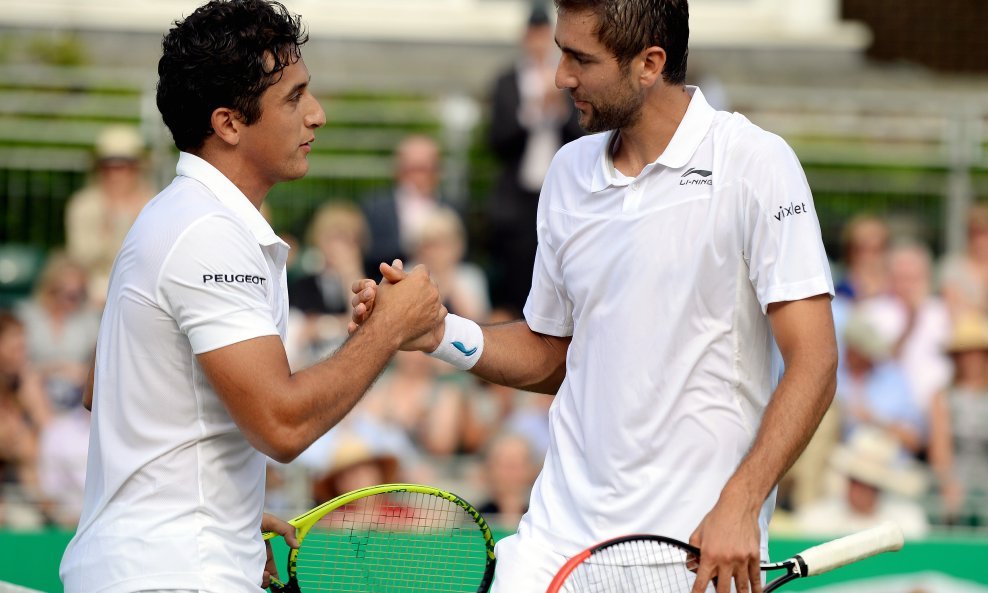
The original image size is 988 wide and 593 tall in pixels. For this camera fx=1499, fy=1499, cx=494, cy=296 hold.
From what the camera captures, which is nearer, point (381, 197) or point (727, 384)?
point (727, 384)

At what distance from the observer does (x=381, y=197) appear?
8656 mm

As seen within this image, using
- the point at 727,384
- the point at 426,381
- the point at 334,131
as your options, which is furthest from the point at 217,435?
the point at 334,131

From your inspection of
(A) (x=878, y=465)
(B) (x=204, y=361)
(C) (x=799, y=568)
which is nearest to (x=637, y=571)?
(C) (x=799, y=568)

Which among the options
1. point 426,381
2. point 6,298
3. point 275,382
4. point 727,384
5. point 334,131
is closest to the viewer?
point 275,382

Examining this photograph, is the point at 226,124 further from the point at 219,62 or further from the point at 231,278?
the point at 231,278

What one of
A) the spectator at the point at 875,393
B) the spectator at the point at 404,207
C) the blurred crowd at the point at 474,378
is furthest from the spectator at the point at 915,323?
the spectator at the point at 404,207

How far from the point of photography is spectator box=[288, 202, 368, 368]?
26.1 ft

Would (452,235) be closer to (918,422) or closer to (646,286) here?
(918,422)

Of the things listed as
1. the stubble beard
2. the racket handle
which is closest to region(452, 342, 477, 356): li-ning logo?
the stubble beard

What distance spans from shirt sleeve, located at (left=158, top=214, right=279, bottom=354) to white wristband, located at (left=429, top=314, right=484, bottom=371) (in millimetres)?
822

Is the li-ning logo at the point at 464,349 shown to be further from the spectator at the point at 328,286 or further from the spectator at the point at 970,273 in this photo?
the spectator at the point at 970,273

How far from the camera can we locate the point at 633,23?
12.0 ft

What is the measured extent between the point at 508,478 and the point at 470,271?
1.62 metres

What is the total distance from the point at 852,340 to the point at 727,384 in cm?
474
